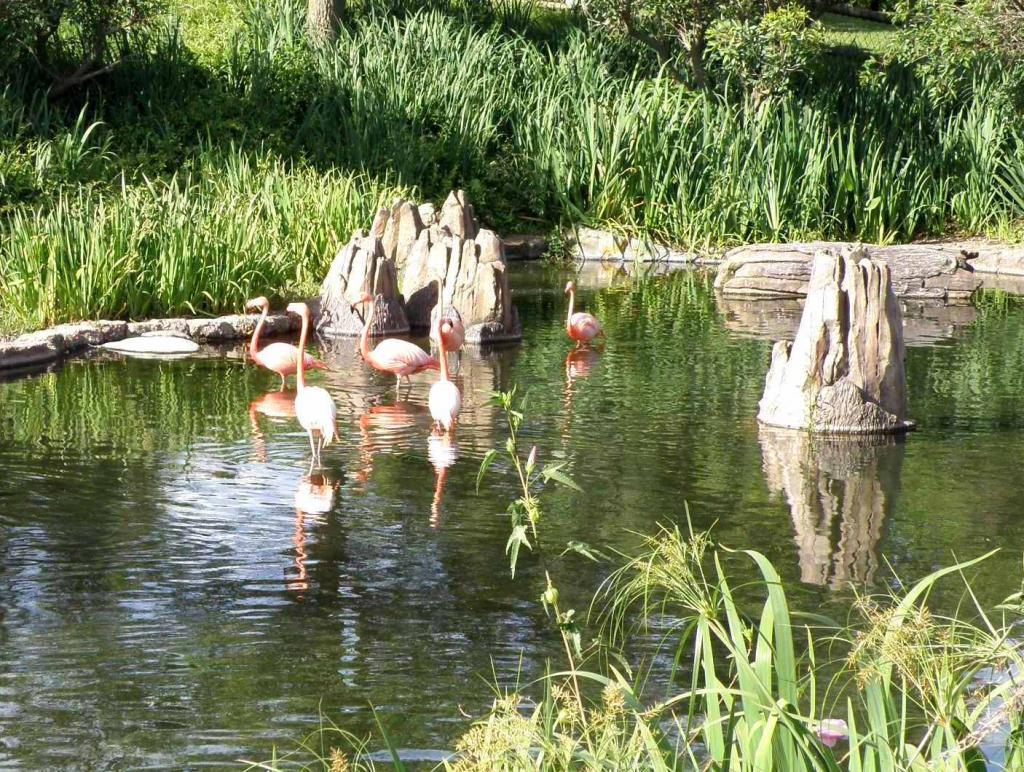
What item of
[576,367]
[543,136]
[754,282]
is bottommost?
[576,367]

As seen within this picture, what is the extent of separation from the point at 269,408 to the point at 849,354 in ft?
11.3

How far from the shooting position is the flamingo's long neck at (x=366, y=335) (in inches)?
408

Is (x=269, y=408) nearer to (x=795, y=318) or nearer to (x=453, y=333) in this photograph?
(x=453, y=333)

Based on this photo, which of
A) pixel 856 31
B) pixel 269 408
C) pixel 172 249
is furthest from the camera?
pixel 856 31

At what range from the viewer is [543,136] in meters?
18.1

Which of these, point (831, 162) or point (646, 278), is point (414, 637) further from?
point (831, 162)

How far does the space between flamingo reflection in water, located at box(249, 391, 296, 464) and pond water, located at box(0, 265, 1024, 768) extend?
43mm

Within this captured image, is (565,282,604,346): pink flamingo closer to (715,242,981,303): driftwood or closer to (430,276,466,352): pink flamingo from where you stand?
(430,276,466,352): pink flamingo

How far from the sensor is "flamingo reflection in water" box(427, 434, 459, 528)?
22.9 feet

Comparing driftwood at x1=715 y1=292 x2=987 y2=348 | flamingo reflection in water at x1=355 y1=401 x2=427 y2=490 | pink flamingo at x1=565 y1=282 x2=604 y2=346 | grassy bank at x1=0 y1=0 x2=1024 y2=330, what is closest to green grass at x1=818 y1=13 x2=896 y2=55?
grassy bank at x1=0 y1=0 x2=1024 y2=330

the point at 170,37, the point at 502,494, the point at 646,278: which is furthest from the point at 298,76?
the point at 502,494

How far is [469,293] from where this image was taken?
39.6ft

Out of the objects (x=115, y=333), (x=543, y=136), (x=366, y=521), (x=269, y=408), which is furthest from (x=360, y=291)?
(x=543, y=136)

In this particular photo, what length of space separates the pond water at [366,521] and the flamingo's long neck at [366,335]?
0.66 feet
